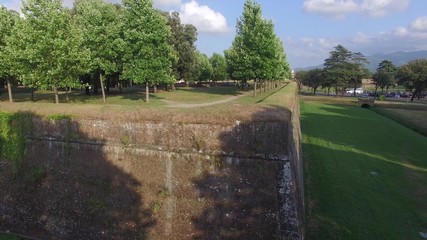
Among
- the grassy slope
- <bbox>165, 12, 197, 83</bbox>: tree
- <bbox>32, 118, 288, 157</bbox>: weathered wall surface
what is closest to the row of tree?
<bbox>32, 118, 288, 157</bbox>: weathered wall surface

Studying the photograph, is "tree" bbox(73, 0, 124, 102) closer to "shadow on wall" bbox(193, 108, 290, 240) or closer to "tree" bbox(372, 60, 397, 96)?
"shadow on wall" bbox(193, 108, 290, 240)

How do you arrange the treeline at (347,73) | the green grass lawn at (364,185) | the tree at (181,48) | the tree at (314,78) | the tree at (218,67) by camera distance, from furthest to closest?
the tree at (314,78) < the treeline at (347,73) < the tree at (218,67) < the tree at (181,48) < the green grass lawn at (364,185)

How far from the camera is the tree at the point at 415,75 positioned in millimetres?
61062

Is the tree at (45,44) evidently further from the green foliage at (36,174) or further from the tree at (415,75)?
the tree at (415,75)

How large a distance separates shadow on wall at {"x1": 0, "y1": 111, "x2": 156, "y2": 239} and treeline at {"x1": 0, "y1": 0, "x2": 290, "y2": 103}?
8.62 metres

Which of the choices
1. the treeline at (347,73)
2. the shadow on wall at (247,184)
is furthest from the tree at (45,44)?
the treeline at (347,73)

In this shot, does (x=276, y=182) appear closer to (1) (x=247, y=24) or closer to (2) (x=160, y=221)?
(2) (x=160, y=221)

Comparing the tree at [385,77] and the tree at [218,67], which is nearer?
the tree at [218,67]

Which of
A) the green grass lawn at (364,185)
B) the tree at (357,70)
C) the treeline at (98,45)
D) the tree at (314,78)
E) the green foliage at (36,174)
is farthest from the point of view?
the tree at (314,78)

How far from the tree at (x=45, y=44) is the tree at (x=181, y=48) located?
22488 mm

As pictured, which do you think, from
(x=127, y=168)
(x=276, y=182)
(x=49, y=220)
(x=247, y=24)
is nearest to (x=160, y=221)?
(x=127, y=168)

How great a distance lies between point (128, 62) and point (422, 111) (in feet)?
126

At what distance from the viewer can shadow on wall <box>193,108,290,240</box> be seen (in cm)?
876

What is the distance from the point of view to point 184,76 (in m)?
45.9
